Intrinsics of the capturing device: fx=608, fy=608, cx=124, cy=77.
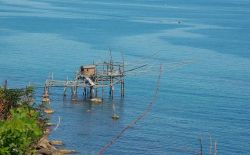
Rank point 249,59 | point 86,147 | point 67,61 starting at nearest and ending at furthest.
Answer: point 86,147, point 67,61, point 249,59

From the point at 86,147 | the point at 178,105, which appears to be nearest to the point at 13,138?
the point at 86,147

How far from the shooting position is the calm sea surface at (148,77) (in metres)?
38.1

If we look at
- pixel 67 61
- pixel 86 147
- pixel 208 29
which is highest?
pixel 208 29

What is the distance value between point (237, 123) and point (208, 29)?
6723 centimetres

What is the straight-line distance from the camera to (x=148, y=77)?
5925 cm

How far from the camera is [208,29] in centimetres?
10856

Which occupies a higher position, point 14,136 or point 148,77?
point 148,77

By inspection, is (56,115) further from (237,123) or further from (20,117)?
(20,117)

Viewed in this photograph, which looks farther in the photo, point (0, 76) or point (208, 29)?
point (208, 29)

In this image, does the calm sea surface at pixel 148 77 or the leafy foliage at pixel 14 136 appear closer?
the leafy foliage at pixel 14 136

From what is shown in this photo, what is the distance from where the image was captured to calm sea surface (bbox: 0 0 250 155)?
3806 cm

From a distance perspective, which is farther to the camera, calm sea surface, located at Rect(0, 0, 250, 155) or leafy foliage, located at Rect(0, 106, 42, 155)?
calm sea surface, located at Rect(0, 0, 250, 155)

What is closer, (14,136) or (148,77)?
(14,136)

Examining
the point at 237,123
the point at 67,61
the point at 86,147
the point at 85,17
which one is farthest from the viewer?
the point at 85,17
